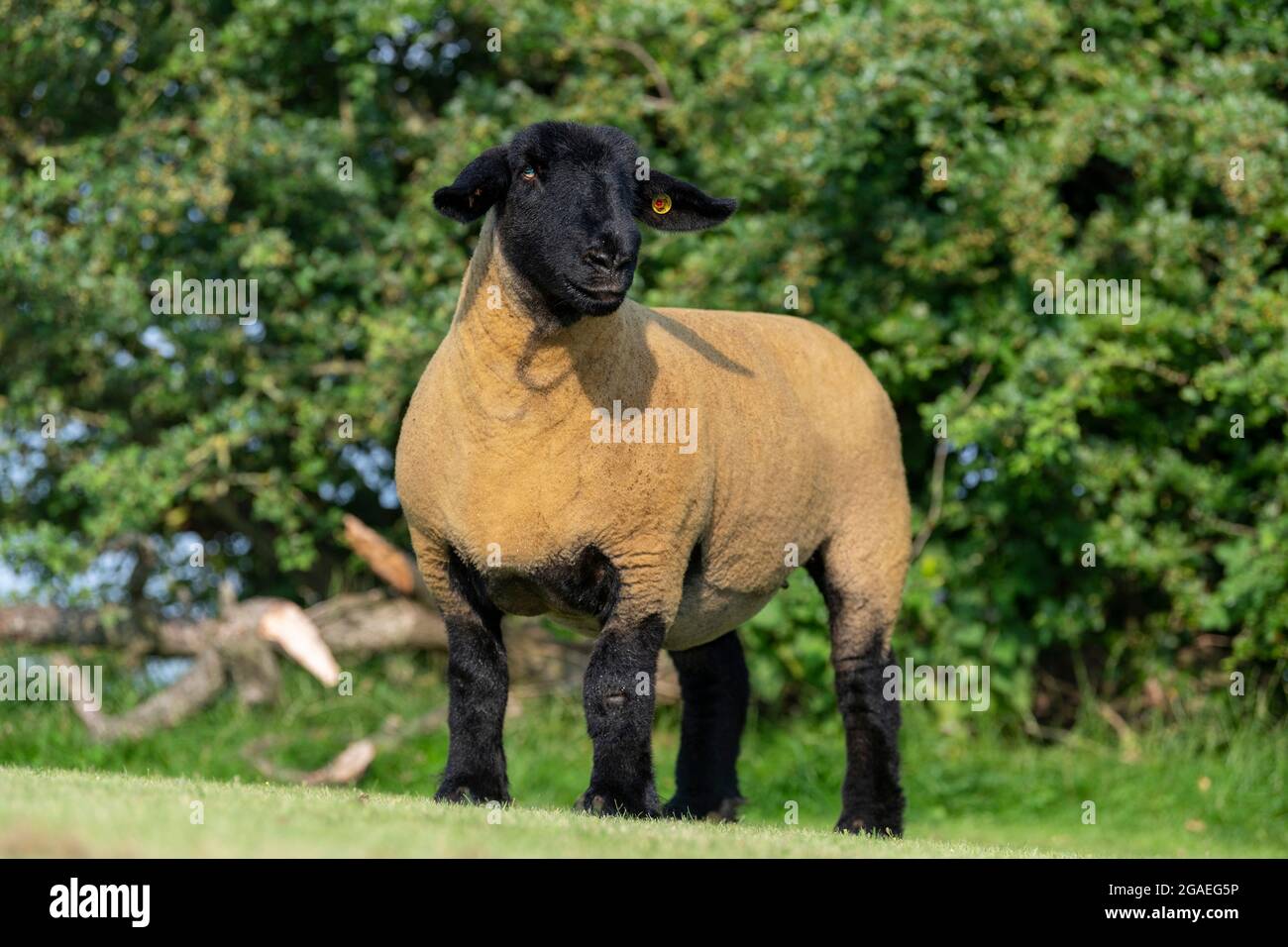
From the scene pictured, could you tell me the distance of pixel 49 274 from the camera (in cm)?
1225

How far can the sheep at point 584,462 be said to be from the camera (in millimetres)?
6691

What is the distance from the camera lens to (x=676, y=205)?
7449mm

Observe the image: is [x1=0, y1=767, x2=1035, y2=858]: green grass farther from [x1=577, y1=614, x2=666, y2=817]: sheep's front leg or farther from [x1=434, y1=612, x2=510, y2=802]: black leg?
[x1=434, y1=612, x2=510, y2=802]: black leg

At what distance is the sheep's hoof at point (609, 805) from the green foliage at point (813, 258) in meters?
5.95

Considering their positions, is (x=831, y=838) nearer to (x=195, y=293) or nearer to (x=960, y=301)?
(x=960, y=301)

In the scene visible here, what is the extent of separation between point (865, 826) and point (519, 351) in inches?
119

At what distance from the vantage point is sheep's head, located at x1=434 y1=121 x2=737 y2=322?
6.48 m

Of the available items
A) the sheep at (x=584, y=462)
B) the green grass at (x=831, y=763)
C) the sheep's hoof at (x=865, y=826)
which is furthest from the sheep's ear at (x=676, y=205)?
the green grass at (x=831, y=763)

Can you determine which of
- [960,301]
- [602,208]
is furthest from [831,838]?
[960,301]

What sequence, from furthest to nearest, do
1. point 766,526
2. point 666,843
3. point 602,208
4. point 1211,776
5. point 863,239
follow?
point 863,239 < point 1211,776 < point 766,526 < point 602,208 < point 666,843

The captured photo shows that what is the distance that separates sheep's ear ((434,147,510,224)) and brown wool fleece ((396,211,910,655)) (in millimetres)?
207

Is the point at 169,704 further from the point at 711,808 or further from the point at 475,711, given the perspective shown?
the point at 475,711

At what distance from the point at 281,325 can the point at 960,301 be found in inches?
211

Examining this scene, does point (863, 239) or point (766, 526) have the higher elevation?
point (863, 239)
